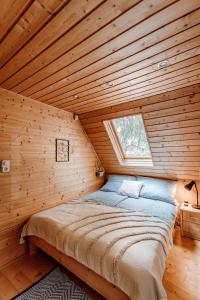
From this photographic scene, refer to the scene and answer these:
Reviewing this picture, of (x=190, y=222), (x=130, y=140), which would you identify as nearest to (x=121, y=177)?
(x=130, y=140)

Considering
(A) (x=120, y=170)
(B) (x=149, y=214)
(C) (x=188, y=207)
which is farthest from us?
(A) (x=120, y=170)

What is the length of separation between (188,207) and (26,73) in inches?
119

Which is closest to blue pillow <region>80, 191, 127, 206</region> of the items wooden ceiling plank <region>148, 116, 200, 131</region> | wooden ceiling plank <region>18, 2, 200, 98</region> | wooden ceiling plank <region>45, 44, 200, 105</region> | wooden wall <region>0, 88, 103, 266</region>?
wooden wall <region>0, 88, 103, 266</region>

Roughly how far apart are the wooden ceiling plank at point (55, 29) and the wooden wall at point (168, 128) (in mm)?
1424

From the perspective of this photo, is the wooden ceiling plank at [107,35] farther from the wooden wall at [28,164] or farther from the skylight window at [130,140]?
the skylight window at [130,140]

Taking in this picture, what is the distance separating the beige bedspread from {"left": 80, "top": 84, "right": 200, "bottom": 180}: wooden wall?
114 centimetres

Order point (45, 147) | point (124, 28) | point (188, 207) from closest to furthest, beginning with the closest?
point (124, 28) → point (45, 147) → point (188, 207)

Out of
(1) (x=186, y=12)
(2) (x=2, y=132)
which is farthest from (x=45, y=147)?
(1) (x=186, y=12)

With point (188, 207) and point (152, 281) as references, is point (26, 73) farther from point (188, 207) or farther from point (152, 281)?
point (188, 207)

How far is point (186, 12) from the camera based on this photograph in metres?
0.95

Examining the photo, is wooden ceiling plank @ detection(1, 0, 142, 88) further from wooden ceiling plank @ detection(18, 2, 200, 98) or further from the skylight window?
the skylight window

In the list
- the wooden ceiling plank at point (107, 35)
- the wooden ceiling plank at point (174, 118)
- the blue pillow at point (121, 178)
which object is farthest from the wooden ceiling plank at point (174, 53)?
the blue pillow at point (121, 178)

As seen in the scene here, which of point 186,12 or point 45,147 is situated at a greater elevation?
point 186,12

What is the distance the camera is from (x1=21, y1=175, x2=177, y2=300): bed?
1.21 m
